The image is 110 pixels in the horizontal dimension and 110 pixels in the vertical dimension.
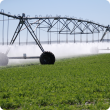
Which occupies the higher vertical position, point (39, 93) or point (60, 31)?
point (60, 31)

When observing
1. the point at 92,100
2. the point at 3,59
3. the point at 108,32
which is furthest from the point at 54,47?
the point at 92,100

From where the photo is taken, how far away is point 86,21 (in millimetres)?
49969

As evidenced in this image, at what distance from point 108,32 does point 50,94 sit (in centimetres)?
5732

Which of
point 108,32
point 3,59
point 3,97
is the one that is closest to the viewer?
point 3,97

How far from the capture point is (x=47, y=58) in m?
23.2

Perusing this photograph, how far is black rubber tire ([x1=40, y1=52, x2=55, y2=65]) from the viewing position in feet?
75.3

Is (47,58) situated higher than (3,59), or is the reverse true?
(47,58)

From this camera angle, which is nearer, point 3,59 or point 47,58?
point 47,58

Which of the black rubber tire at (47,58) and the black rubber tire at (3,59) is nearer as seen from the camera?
the black rubber tire at (47,58)

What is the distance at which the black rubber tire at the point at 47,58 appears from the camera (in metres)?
23.0

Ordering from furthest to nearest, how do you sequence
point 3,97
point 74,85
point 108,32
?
point 108,32, point 74,85, point 3,97

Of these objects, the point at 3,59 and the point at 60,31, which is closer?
the point at 3,59

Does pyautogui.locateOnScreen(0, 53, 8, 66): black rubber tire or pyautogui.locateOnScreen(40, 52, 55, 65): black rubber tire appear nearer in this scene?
pyautogui.locateOnScreen(40, 52, 55, 65): black rubber tire

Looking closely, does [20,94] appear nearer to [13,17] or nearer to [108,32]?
[13,17]
